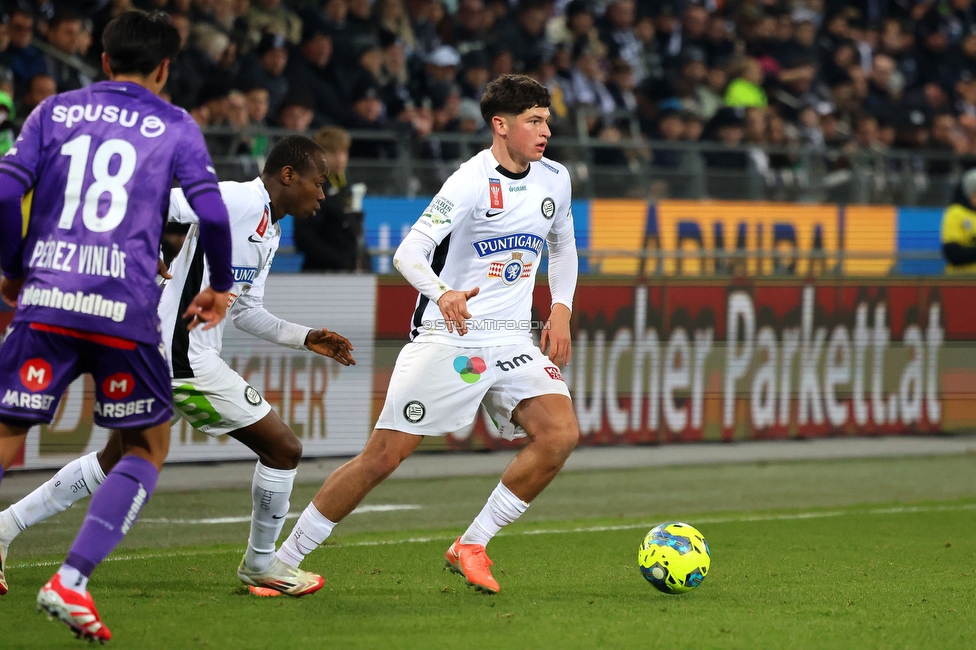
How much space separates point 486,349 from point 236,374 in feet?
3.74

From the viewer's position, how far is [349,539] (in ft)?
25.5

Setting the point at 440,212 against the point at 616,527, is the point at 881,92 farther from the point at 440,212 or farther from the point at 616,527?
the point at 440,212

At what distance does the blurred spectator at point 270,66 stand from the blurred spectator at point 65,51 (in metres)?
1.68

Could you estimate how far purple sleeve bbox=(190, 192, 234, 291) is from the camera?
4.43 metres

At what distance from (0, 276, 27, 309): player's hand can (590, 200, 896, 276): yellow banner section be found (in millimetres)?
8530

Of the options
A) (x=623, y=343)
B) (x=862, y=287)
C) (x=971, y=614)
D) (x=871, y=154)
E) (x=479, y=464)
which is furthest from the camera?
(x=871, y=154)

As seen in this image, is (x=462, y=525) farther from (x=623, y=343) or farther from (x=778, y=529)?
(x=623, y=343)

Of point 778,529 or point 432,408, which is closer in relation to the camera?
point 432,408

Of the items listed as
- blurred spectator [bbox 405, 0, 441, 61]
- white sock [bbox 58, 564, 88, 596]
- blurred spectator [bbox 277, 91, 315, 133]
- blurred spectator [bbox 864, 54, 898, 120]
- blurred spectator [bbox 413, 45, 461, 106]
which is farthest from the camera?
blurred spectator [bbox 864, 54, 898, 120]

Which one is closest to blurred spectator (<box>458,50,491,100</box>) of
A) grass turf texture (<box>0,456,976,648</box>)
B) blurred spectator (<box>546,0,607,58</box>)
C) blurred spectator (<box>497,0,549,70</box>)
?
blurred spectator (<box>497,0,549,70</box>)

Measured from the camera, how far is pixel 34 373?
4402mm

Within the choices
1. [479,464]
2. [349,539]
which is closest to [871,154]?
[479,464]

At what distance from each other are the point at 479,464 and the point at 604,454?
130 centimetres

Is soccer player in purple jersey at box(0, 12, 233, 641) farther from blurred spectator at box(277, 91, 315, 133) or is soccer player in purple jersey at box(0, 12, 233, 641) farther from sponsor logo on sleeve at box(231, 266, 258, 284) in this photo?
blurred spectator at box(277, 91, 315, 133)
